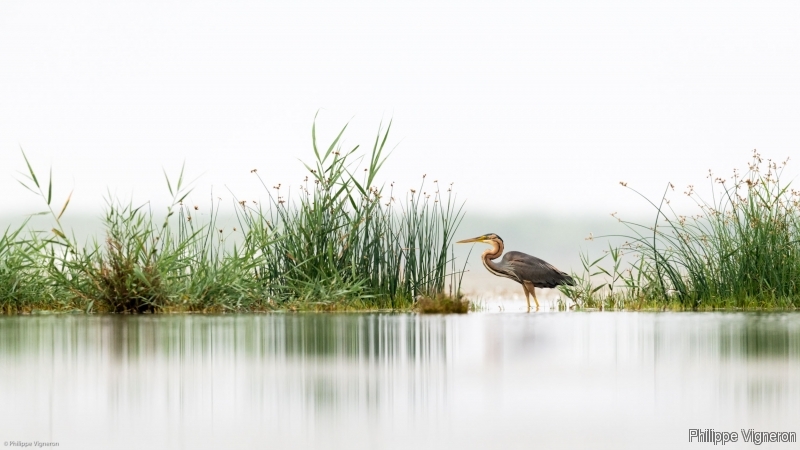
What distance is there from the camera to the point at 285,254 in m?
8.64

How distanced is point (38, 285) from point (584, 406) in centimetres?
642


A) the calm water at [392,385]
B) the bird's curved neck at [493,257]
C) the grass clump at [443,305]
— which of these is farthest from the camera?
the bird's curved neck at [493,257]

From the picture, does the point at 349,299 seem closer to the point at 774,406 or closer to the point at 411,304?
the point at 411,304

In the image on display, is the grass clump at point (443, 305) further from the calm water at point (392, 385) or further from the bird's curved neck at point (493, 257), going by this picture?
the bird's curved neck at point (493, 257)

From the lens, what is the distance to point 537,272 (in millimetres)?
9344

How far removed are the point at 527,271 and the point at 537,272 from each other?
11 cm

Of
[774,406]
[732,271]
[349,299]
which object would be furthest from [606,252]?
[774,406]

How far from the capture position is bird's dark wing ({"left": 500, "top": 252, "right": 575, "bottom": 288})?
30.5 ft

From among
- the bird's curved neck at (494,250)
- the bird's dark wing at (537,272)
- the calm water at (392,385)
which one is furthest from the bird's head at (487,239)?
the calm water at (392,385)

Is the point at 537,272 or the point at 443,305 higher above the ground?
the point at 537,272

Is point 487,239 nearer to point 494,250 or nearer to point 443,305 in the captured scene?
point 494,250

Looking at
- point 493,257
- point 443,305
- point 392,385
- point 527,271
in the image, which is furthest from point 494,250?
point 392,385

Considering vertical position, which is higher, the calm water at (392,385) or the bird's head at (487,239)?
the bird's head at (487,239)

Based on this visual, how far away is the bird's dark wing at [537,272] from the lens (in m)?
9.30
